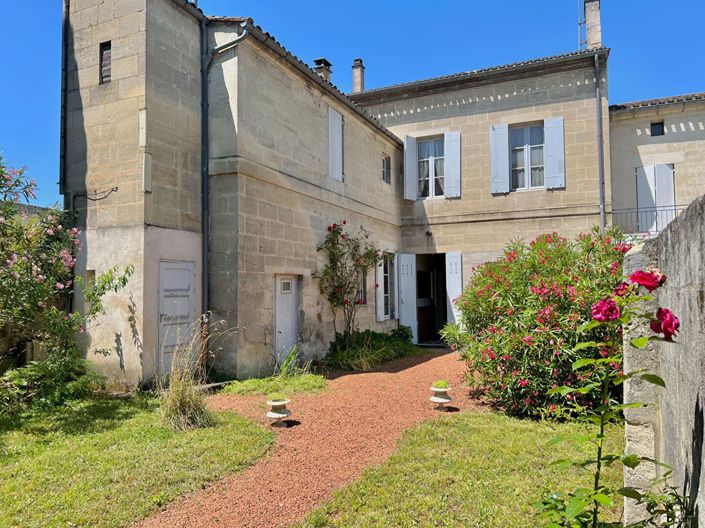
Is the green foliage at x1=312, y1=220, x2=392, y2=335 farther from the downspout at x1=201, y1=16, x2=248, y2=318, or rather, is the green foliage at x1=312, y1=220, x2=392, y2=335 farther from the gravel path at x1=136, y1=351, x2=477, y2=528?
the downspout at x1=201, y1=16, x2=248, y2=318

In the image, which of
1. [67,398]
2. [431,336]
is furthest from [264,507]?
[431,336]

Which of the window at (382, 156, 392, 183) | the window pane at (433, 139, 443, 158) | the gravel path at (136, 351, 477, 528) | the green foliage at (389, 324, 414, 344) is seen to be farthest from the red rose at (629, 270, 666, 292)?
the window pane at (433, 139, 443, 158)

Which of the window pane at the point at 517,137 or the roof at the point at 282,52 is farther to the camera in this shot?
the window pane at the point at 517,137

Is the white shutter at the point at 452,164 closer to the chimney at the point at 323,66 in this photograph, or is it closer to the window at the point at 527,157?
the window at the point at 527,157

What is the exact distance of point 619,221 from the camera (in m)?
12.8

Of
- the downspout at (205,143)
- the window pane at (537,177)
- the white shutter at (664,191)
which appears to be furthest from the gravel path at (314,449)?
the white shutter at (664,191)

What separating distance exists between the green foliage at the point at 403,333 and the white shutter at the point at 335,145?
4630 mm

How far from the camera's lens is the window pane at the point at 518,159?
519 inches

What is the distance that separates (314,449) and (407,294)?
9.33m

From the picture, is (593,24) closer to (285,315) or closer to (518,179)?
(518,179)

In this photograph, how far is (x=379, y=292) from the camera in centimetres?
1256

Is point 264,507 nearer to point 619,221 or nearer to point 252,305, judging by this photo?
point 252,305

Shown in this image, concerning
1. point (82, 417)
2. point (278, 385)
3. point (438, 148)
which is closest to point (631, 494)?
point (82, 417)

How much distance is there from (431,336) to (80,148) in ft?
37.5
